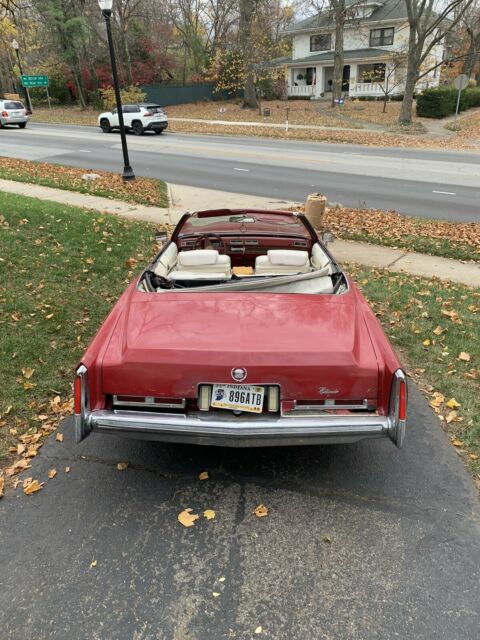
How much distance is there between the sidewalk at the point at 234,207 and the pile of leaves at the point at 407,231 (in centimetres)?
28

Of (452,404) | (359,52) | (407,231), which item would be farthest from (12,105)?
(452,404)

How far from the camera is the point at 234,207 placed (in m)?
12.0

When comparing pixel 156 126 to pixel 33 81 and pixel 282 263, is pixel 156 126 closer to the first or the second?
pixel 33 81

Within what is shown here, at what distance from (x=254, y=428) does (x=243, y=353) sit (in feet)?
1.42

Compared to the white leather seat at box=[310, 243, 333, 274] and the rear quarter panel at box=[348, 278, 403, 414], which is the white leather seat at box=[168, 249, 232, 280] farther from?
the rear quarter panel at box=[348, 278, 403, 414]

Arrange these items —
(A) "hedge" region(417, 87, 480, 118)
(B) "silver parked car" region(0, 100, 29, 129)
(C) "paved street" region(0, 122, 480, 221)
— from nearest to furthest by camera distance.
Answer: (C) "paved street" region(0, 122, 480, 221) → (B) "silver parked car" region(0, 100, 29, 129) → (A) "hedge" region(417, 87, 480, 118)

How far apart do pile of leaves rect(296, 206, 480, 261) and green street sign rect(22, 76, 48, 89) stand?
37.8 meters

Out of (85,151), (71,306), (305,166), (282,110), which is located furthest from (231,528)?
(282,110)

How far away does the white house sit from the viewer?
4319 centimetres

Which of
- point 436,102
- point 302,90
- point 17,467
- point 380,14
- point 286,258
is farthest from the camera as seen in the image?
point 302,90

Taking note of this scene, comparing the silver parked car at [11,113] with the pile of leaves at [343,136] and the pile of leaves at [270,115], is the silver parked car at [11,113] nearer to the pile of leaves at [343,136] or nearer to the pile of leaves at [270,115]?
the pile of leaves at [343,136]

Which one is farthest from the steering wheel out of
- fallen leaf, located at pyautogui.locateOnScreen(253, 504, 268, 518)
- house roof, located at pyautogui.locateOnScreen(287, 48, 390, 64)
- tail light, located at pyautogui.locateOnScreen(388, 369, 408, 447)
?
house roof, located at pyautogui.locateOnScreen(287, 48, 390, 64)

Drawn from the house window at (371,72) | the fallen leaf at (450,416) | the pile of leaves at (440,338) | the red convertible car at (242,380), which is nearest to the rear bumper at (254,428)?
the red convertible car at (242,380)

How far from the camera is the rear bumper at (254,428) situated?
9.53ft
